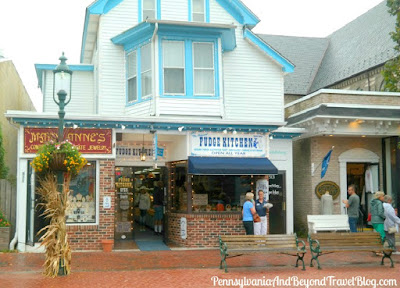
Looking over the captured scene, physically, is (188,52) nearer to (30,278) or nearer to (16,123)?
(16,123)

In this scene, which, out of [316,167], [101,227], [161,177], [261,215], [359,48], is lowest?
[101,227]

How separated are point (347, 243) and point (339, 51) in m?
18.4

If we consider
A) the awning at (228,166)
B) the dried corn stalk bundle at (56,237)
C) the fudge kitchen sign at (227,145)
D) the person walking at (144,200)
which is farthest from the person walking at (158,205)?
the dried corn stalk bundle at (56,237)

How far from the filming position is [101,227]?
1573cm

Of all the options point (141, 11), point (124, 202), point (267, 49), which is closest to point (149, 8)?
point (141, 11)

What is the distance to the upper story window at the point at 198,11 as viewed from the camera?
19234mm

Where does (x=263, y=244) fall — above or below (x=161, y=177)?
below

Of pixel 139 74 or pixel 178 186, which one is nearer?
pixel 178 186

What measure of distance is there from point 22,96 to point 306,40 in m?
16.9

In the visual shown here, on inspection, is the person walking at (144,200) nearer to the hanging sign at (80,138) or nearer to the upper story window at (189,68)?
the hanging sign at (80,138)

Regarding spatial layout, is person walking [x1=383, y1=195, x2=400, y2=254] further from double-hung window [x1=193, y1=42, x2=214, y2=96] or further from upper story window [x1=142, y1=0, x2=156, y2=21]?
upper story window [x1=142, y1=0, x2=156, y2=21]

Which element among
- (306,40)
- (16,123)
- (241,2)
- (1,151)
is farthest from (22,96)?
(306,40)

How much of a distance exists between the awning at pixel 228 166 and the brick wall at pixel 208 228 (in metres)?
1.57

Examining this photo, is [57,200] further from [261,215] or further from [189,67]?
[189,67]
